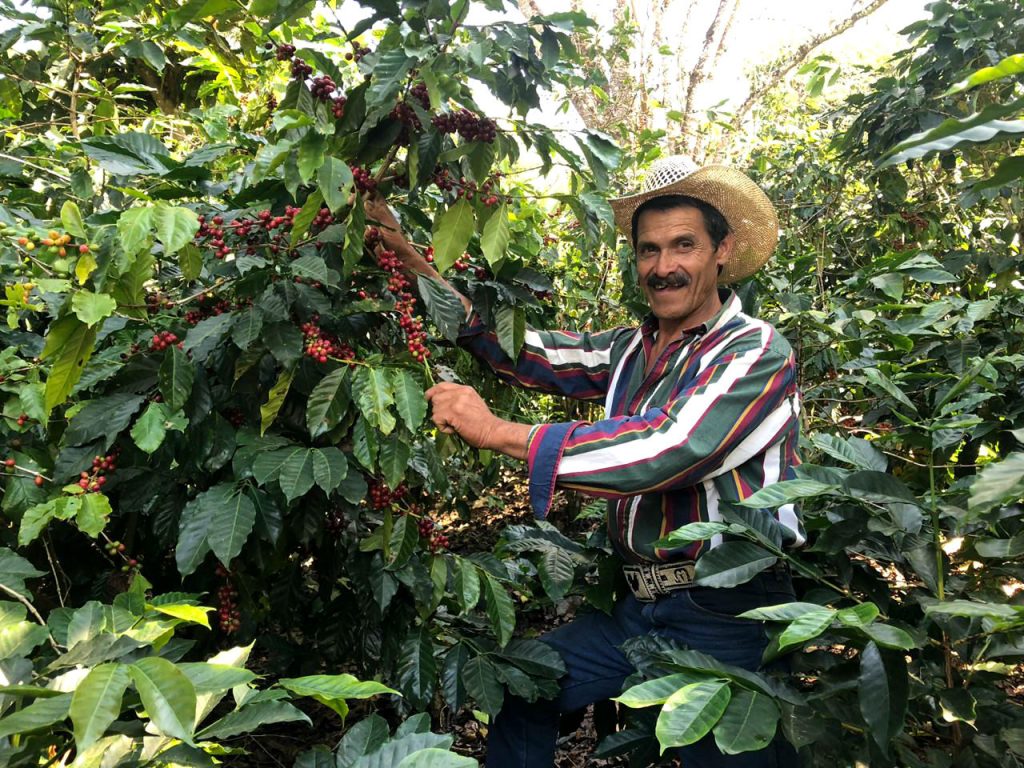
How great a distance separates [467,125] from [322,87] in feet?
1.02

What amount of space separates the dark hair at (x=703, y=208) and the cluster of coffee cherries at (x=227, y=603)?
1.44 meters

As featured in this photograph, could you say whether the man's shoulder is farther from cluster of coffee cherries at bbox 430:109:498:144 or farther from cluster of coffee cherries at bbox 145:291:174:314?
cluster of coffee cherries at bbox 145:291:174:314

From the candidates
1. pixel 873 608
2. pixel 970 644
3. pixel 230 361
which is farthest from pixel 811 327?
pixel 230 361

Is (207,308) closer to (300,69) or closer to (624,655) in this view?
(300,69)

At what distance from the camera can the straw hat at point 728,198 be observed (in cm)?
208

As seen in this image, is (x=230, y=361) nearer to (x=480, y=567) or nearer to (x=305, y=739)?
(x=480, y=567)

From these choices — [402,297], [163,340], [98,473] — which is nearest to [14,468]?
[98,473]

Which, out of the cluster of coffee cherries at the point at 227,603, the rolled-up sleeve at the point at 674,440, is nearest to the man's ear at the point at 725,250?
the rolled-up sleeve at the point at 674,440

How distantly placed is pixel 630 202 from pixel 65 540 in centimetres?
Answer: 180

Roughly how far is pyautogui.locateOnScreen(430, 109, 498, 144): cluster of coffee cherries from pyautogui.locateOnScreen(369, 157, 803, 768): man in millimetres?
286

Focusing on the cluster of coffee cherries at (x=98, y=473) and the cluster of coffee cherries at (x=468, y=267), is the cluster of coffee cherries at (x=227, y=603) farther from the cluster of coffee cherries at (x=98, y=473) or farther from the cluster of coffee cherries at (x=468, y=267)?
the cluster of coffee cherries at (x=468, y=267)

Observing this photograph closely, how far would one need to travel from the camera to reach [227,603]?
181 centimetres

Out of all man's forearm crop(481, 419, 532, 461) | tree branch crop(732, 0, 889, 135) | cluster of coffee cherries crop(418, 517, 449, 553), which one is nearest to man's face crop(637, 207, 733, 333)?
man's forearm crop(481, 419, 532, 461)

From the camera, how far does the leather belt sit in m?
1.83
